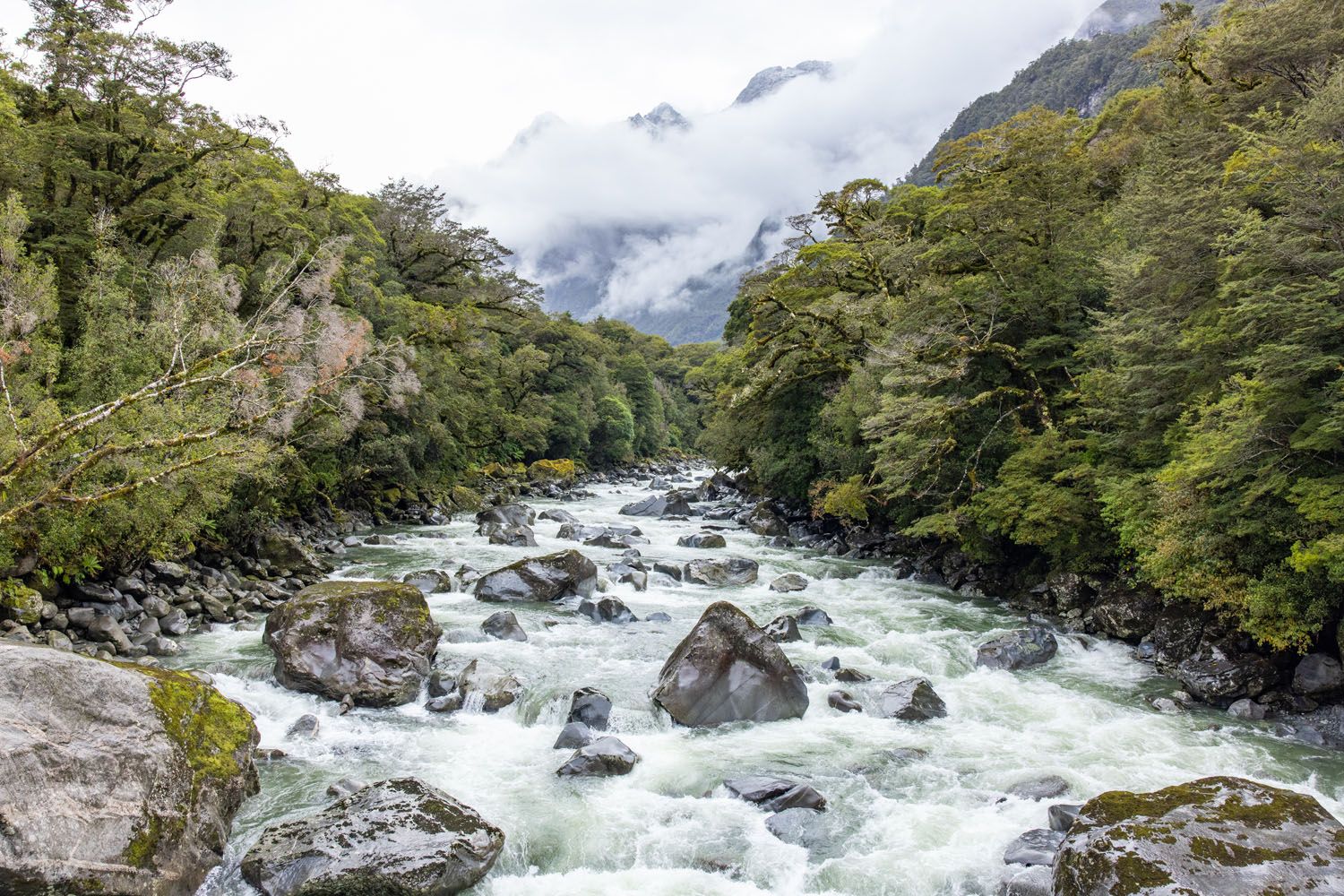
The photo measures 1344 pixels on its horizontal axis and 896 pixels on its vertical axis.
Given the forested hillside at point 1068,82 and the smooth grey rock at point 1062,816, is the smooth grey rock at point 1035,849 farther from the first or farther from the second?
the forested hillside at point 1068,82

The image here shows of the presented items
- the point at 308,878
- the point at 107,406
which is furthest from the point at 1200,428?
the point at 107,406

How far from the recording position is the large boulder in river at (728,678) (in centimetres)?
1040

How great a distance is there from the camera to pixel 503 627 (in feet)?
45.0

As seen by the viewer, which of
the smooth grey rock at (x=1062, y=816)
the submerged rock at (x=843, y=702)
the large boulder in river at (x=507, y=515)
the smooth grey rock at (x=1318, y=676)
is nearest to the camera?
the smooth grey rock at (x=1062, y=816)

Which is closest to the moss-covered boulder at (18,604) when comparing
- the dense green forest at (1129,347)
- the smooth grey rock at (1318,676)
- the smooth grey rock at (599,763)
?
the smooth grey rock at (599,763)

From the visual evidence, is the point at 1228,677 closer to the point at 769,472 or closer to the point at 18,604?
the point at 769,472

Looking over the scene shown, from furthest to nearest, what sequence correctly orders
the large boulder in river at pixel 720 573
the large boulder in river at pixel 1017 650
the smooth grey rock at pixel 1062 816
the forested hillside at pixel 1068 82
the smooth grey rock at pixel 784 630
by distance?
the forested hillside at pixel 1068 82, the large boulder in river at pixel 720 573, the smooth grey rock at pixel 784 630, the large boulder in river at pixel 1017 650, the smooth grey rock at pixel 1062 816

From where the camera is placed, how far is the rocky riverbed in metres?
6.57

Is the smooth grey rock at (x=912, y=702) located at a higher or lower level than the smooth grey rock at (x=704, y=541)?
lower

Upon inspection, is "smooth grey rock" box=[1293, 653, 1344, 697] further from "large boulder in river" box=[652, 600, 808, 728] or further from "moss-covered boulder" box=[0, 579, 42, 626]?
"moss-covered boulder" box=[0, 579, 42, 626]

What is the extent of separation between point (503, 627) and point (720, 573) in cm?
750

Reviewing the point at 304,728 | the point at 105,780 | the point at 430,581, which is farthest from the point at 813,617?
the point at 105,780

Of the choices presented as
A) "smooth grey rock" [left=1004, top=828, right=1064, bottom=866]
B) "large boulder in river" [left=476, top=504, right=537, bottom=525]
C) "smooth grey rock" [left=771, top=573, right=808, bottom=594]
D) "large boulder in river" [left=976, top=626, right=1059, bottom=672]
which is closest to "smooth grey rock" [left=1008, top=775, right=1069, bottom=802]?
"smooth grey rock" [left=1004, top=828, right=1064, bottom=866]

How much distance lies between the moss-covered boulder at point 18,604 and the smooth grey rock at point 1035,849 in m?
14.1
